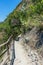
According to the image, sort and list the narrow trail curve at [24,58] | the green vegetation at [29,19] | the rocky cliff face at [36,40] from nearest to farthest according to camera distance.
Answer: the narrow trail curve at [24,58], the rocky cliff face at [36,40], the green vegetation at [29,19]

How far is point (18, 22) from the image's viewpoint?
2967cm

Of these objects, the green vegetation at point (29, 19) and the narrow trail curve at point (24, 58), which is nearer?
the narrow trail curve at point (24, 58)

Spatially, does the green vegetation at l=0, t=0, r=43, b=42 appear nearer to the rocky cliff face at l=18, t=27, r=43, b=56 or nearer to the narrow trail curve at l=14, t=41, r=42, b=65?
the rocky cliff face at l=18, t=27, r=43, b=56

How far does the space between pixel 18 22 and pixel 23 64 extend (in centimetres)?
1439

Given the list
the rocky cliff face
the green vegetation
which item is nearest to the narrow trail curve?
the rocky cliff face

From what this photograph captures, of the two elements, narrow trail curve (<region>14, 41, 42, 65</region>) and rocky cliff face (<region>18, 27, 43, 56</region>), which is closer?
narrow trail curve (<region>14, 41, 42, 65</region>)

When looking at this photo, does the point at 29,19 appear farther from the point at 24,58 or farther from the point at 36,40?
the point at 24,58

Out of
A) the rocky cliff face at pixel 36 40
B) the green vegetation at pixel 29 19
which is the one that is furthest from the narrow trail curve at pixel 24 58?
the green vegetation at pixel 29 19

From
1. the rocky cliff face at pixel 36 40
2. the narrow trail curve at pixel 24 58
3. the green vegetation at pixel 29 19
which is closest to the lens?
the narrow trail curve at pixel 24 58

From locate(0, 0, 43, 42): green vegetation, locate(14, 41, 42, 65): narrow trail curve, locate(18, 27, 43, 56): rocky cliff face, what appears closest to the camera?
locate(14, 41, 42, 65): narrow trail curve

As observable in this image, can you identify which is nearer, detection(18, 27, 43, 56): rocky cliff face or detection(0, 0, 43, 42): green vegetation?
detection(18, 27, 43, 56): rocky cliff face

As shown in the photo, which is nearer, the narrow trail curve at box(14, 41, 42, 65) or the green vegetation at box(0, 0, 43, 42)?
the narrow trail curve at box(14, 41, 42, 65)

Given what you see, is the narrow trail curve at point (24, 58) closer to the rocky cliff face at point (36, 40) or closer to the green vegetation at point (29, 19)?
the rocky cliff face at point (36, 40)

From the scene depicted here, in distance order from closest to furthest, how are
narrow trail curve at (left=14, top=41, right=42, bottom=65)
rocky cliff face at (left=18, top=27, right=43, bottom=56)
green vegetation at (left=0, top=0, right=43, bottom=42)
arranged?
narrow trail curve at (left=14, top=41, right=42, bottom=65) < rocky cliff face at (left=18, top=27, right=43, bottom=56) < green vegetation at (left=0, top=0, right=43, bottom=42)
